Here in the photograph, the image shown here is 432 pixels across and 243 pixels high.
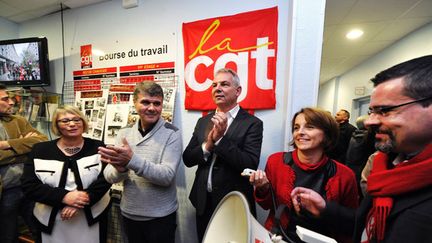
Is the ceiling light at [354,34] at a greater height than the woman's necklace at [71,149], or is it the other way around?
the ceiling light at [354,34]

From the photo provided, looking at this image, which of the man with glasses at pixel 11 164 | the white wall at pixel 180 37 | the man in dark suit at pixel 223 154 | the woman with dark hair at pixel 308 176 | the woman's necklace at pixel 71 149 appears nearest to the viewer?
the woman with dark hair at pixel 308 176

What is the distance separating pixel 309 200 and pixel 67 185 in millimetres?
1384

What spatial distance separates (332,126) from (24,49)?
3.15 meters

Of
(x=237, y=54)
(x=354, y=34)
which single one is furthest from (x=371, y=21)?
(x=237, y=54)

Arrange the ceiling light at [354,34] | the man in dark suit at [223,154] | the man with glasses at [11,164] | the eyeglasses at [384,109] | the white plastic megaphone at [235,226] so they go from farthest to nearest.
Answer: the ceiling light at [354,34] → the man with glasses at [11,164] → the man in dark suit at [223,154] → the eyeglasses at [384,109] → the white plastic megaphone at [235,226]

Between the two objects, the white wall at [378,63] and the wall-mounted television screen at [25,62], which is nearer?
the wall-mounted television screen at [25,62]

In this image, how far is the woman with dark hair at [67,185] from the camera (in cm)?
123

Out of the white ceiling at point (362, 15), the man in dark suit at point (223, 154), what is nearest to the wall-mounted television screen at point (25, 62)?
the white ceiling at point (362, 15)

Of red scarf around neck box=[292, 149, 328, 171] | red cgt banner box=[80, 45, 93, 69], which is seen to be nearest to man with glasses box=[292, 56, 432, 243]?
red scarf around neck box=[292, 149, 328, 171]

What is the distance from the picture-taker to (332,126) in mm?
1012

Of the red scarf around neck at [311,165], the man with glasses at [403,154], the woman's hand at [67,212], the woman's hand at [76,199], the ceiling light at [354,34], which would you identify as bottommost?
the woman's hand at [67,212]

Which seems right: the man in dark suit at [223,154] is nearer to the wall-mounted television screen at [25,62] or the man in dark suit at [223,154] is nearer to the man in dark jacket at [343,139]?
the man in dark jacket at [343,139]

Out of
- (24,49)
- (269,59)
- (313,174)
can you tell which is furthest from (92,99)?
(313,174)

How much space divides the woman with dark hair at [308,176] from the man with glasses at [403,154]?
243mm
